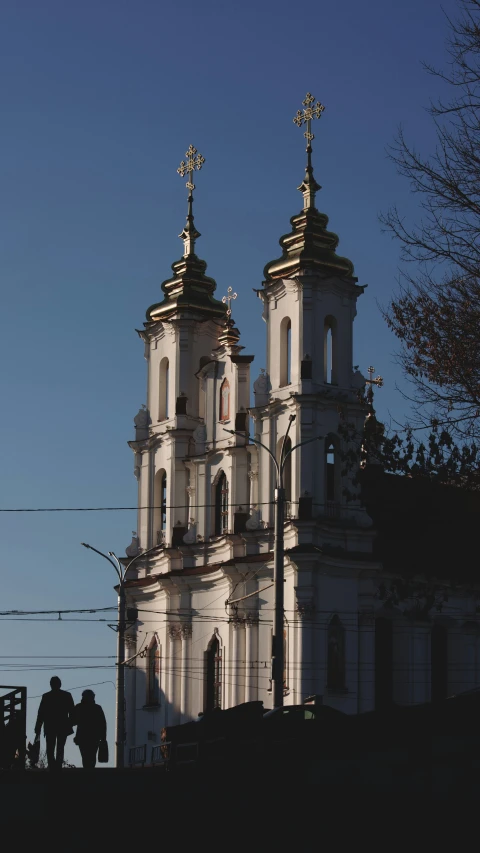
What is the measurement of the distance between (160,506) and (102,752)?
1469 inches

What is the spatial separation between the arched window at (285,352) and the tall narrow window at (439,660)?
427 inches

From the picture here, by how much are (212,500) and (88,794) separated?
38.1m

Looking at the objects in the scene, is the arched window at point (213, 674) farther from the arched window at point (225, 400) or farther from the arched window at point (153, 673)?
the arched window at point (225, 400)

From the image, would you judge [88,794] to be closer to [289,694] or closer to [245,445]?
[289,694]

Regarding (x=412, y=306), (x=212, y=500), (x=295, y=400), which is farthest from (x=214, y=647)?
(x=412, y=306)

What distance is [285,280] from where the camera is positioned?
194ft

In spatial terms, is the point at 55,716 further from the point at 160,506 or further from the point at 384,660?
the point at 160,506

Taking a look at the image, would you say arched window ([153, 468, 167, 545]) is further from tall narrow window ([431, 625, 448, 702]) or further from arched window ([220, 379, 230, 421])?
tall narrow window ([431, 625, 448, 702])

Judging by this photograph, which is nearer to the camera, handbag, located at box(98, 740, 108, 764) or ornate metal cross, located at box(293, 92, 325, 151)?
handbag, located at box(98, 740, 108, 764)

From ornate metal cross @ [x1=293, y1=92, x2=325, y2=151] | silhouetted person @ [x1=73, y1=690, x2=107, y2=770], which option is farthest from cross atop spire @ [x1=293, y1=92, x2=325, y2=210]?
silhouetted person @ [x1=73, y1=690, x2=107, y2=770]

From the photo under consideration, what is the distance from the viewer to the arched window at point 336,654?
184 ft

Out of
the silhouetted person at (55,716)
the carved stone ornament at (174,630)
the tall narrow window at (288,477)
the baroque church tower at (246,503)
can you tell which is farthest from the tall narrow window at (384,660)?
the silhouetted person at (55,716)

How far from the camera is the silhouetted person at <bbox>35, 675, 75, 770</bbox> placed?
1055 inches

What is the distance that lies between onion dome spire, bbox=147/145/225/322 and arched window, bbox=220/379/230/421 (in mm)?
4248
